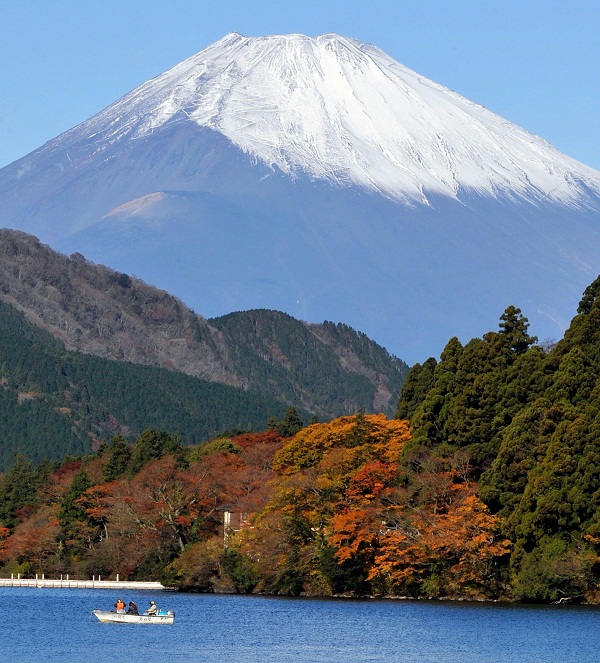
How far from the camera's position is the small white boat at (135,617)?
236 ft

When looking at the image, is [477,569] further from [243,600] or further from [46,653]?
[46,653]

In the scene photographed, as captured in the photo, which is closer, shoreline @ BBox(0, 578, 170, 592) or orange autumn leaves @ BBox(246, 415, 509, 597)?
orange autumn leaves @ BBox(246, 415, 509, 597)

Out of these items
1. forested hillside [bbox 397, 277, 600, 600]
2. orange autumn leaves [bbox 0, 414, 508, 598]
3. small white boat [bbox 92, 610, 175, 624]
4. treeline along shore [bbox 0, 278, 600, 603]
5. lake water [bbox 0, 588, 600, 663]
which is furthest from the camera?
orange autumn leaves [bbox 0, 414, 508, 598]

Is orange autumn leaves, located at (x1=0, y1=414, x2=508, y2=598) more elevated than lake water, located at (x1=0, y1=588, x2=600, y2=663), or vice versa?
orange autumn leaves, located at (x1=0, y1=414, x2=508, y2=598)

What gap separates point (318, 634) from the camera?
65.8m

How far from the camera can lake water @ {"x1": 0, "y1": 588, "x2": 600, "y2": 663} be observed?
195 feet

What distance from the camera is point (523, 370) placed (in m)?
81.4

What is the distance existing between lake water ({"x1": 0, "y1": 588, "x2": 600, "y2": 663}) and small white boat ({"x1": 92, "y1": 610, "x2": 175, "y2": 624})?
0.35 metres

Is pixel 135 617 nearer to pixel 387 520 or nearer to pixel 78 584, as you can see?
pixel 387 520

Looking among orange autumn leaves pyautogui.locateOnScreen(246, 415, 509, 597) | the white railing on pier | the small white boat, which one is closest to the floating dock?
the white railing on pier

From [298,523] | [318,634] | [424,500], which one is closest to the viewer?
[318,634]

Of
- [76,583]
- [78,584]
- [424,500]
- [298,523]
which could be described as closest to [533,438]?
[424,500]

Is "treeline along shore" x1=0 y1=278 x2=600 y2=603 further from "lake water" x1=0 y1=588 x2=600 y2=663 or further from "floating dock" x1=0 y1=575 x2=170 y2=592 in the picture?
"lake water" x1=0 y1=588 x2=600 y2=663

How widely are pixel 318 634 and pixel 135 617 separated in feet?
35.4
